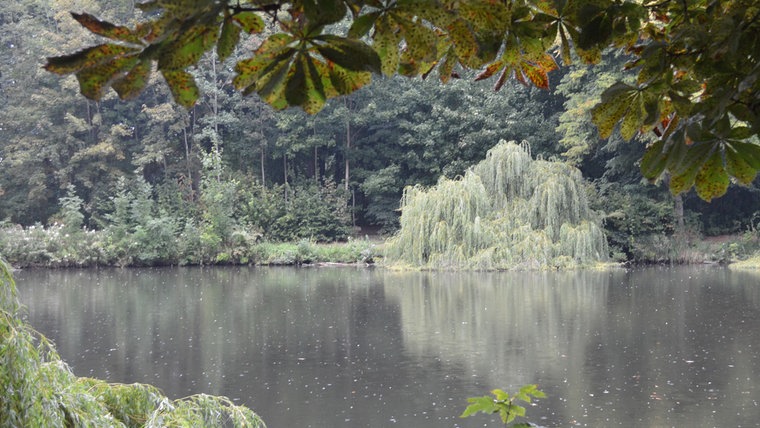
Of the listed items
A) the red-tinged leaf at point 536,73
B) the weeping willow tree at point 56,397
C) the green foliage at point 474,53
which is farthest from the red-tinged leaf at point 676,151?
the weeping willow tree at point 56,397

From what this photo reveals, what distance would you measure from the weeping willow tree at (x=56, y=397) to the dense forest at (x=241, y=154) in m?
16.7

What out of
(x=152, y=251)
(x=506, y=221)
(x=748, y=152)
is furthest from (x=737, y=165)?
(x=152, y=251)

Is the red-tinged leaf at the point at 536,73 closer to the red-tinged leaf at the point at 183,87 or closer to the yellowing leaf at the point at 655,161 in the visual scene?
the yellowing leaf at the point at 655,161

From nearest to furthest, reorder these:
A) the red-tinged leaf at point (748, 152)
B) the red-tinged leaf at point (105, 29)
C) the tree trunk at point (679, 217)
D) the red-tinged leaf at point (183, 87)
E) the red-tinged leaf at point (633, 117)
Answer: the red-tinged leaf at point (105, 29) → the red-tinged leaf at point (183, 87) → the red-tinged leaf at point (748, 152) → the red-tinged leaf at point (633, 117) → the tree trunk at point (679, 217)

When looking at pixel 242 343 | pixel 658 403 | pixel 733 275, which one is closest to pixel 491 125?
pixel 733 275

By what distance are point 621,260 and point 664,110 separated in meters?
17.5

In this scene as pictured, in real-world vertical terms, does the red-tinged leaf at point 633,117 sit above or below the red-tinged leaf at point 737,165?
above

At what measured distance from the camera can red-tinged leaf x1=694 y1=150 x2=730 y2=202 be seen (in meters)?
1.21

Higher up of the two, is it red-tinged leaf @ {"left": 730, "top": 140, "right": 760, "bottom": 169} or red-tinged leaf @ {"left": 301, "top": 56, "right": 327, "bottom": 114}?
red-tinged leaf @ {"left": 301, "top": 56, "right": 327, "bottom": 114}

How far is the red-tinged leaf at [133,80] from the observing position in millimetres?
886

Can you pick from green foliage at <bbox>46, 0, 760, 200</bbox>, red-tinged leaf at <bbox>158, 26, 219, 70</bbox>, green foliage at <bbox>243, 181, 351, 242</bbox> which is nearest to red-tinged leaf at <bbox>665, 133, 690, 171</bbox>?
green foliage at <bbox>46, 0, 760, 200</bbox>

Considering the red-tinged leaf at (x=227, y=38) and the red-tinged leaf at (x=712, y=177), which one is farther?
the red-tinged leaf at (x=712, y=177)

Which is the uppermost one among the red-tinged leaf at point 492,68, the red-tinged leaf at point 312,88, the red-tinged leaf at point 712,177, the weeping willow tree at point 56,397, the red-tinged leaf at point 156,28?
the red-tinged leaf at point 492,68

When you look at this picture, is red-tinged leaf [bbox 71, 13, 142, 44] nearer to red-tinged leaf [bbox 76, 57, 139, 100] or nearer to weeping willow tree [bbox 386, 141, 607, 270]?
red-tinged leaf [bbox 76, 57, 139, 100]
